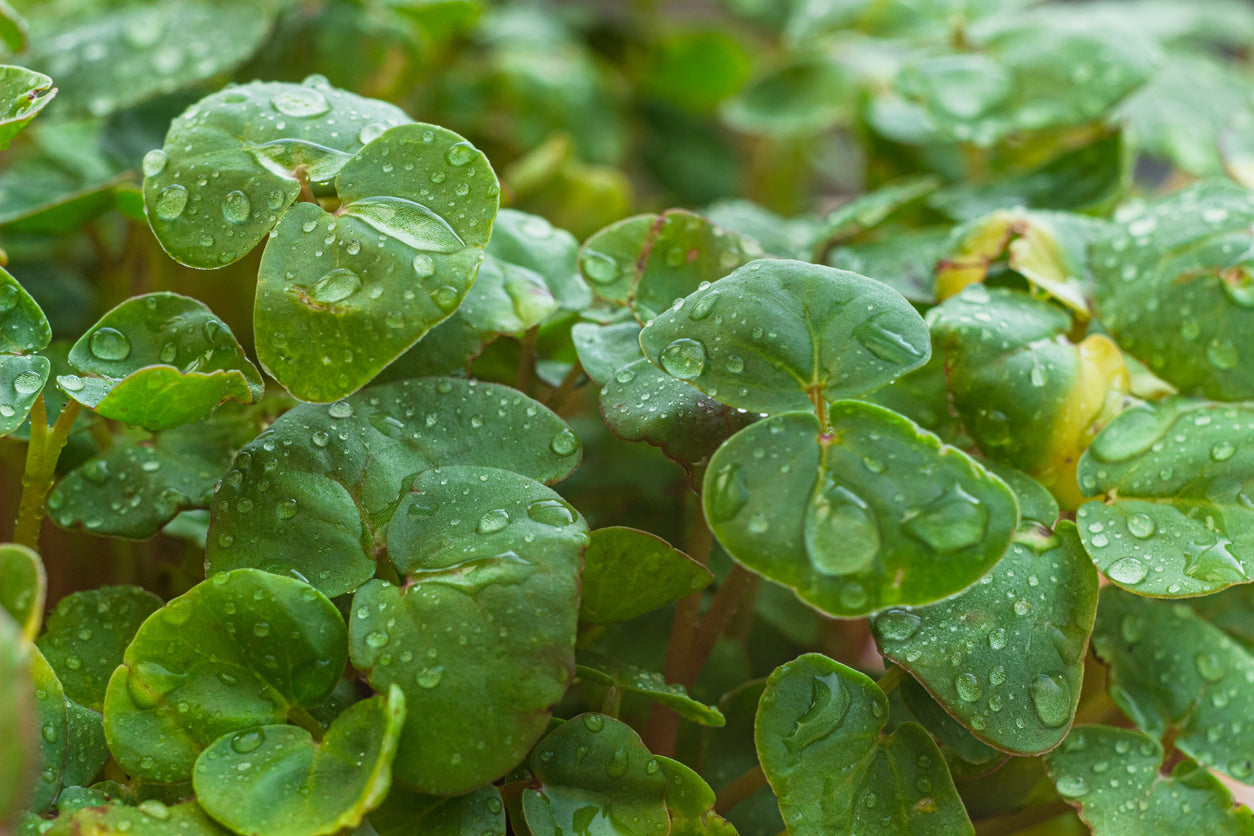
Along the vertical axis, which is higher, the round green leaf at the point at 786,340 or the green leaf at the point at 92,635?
the round green leaf at the point at 786,340

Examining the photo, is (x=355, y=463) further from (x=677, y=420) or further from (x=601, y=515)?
(x=601, y=515)

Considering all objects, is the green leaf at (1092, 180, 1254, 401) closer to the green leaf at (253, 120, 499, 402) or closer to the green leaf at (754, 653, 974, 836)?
the green leaf at (754, 653, 974, 836)

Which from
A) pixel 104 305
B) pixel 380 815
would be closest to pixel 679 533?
pixel 380 815

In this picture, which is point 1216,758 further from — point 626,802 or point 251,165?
point 251,165

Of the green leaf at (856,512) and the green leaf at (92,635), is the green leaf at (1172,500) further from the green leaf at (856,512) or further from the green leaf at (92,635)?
the green leaf at (92,635)

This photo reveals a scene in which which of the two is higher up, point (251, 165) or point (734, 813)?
point (251, 165)

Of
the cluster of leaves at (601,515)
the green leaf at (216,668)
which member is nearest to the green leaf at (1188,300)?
the cluster of leaves at (601,515)
